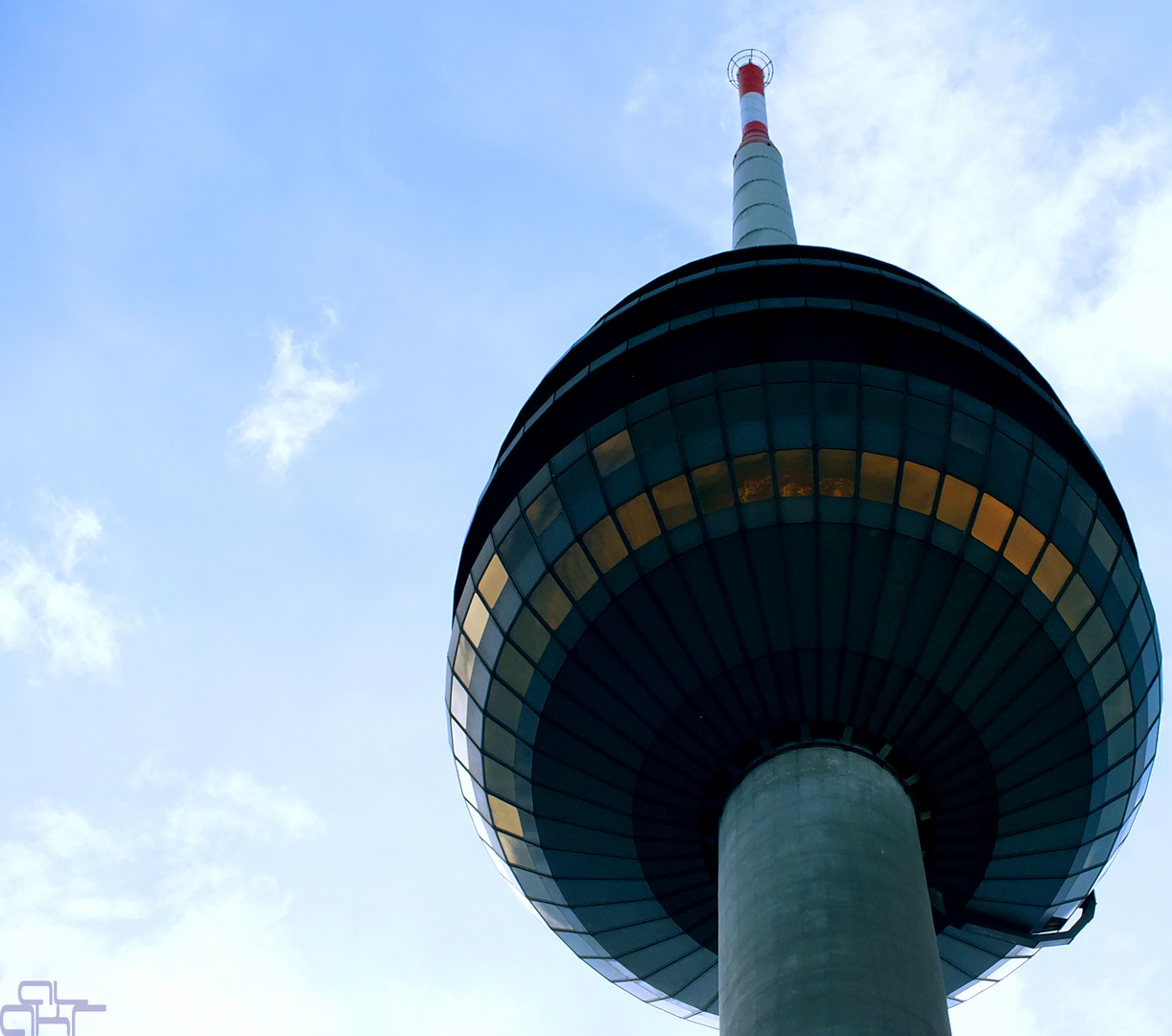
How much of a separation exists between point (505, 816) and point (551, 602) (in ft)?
21.2

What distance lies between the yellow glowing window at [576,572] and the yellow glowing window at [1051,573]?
938 centimetres

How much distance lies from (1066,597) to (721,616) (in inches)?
292

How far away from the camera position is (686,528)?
25109 millimetres

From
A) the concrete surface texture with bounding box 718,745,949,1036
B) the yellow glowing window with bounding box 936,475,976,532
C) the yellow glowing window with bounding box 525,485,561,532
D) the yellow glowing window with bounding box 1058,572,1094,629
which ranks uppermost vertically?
the yellow glowing window with bounding box 525,485,561,532

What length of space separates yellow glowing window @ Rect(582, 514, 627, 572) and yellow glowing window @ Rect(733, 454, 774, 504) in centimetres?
273

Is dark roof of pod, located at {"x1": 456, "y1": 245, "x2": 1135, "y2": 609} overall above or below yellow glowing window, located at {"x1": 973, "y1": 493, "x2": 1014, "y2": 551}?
above

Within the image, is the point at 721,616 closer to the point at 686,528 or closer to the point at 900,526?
the point at 686,528

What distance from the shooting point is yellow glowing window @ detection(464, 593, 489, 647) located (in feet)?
91.8

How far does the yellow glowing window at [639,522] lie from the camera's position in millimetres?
25266

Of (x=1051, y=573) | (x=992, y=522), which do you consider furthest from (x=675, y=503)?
(x=1051, y=573)

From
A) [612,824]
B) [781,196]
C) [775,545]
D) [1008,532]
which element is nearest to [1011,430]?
[1008,532]

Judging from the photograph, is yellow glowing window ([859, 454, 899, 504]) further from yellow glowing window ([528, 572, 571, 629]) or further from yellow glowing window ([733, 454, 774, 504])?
yellow glowing window ([528, 572, 571, 629])

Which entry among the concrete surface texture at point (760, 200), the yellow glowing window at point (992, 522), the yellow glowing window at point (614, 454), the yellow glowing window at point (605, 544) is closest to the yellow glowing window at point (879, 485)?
the yellow glowing window at point (992, 522)

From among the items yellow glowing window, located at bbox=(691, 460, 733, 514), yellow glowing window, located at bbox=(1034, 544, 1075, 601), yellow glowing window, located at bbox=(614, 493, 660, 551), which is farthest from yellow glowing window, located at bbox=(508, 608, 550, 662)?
yellow glowing window, located at bbox=(1034, 544, 1075, 601)
